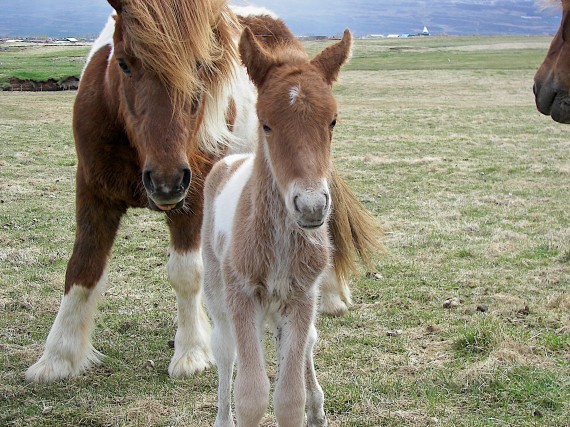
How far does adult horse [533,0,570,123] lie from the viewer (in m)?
3.53

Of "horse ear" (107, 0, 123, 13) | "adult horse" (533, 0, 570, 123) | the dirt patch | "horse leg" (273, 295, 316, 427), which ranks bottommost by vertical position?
the dirt patch

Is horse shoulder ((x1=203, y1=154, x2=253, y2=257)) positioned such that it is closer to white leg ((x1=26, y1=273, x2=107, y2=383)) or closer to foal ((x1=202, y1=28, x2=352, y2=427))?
foal ((x1=202, y1=28, x2=352, y2=427))

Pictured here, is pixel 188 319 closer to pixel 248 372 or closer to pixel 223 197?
pixel 223 197

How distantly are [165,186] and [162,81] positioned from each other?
0.63m

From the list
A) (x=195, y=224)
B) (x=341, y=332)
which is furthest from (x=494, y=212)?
(x=195, y=224)

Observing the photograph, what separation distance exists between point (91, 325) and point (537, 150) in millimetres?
11032

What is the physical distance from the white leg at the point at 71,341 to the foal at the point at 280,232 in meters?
1.39

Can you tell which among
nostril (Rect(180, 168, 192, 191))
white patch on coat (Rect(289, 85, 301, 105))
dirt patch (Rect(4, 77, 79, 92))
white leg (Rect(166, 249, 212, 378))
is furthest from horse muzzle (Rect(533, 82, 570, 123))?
dirt patch (Rect(4, 77, 79, 92))

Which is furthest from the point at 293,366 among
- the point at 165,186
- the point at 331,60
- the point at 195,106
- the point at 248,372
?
the point at 195,106

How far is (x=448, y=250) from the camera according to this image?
682 centimetres

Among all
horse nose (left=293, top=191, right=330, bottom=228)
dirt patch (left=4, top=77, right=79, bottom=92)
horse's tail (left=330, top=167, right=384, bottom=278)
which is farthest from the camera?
dirt patch (left=4, top=77, right=79, bottom=92)

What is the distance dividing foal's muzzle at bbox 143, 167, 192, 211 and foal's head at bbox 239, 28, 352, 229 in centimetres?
55

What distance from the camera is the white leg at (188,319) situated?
4.43 m

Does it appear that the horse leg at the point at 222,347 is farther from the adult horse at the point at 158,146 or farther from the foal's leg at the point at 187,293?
the foal's leg at the point at 187,293
